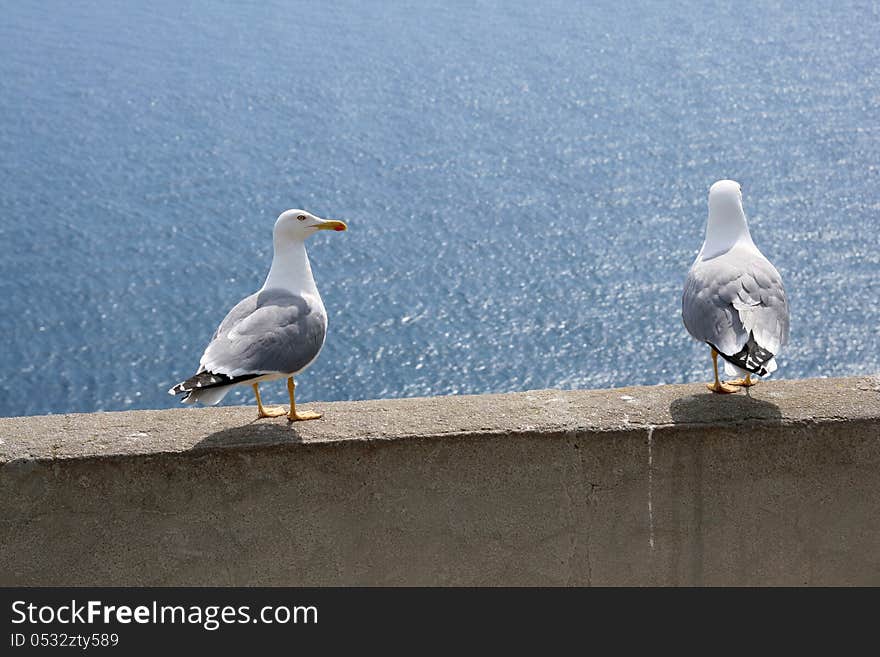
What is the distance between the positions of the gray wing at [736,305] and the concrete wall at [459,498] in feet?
0.66

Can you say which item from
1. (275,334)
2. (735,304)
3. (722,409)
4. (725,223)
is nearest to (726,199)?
(725,223)

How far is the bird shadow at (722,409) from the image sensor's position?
2430 mm

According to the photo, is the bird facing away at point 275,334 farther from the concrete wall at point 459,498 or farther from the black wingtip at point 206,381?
the concrete wall at point 459,498

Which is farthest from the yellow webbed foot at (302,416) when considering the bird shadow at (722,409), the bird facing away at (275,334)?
the bird shadow at (722,409)

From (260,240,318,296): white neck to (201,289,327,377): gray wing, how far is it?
29mm

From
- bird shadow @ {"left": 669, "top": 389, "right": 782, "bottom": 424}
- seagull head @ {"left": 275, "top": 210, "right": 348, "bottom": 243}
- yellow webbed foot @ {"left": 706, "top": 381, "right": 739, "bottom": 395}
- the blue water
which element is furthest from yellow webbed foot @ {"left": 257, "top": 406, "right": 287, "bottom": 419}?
the blue water

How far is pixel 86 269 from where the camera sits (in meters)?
15.8

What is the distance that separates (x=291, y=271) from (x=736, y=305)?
1.09 meters

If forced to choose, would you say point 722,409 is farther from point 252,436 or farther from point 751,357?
point 252,436

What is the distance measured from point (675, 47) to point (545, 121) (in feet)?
14.3

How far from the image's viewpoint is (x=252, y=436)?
2387mm

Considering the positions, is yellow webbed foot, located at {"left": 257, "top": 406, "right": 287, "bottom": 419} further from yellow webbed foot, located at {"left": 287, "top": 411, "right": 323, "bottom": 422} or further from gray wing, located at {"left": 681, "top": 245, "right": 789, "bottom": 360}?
gray wing, located at {"left": 681, "top": 245, "right": 789, "bottom": 360}

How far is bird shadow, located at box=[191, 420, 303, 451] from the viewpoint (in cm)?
234
